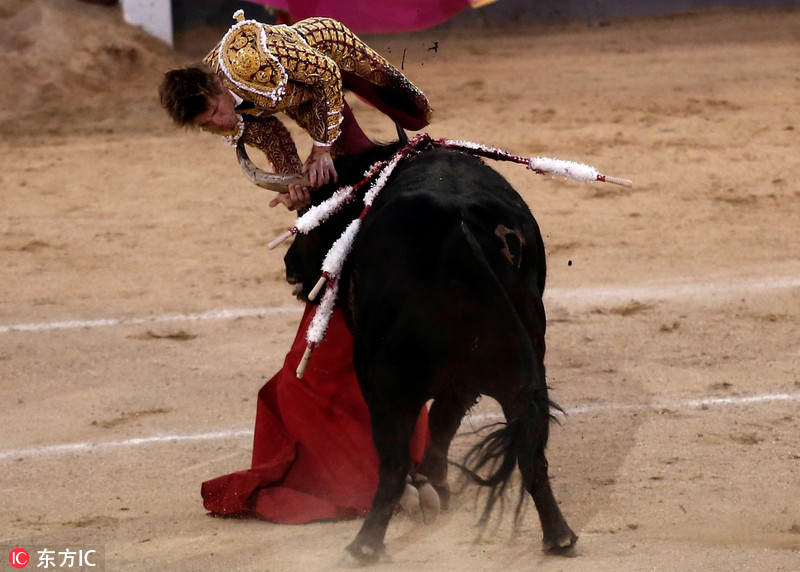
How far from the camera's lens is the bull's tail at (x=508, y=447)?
107 inches

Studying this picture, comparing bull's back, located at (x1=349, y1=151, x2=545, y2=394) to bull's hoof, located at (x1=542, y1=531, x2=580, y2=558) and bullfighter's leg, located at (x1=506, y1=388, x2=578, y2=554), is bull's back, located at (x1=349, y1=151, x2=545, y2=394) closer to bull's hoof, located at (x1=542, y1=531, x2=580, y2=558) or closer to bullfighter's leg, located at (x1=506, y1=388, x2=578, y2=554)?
bullfighter's leg, located at (x1=506, y1=388, x2=578, y2=554)

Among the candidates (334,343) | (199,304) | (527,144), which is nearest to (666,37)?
(527,144)

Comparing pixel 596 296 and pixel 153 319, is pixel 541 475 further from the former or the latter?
pixel 153 319

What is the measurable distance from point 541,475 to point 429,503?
0.38 meters

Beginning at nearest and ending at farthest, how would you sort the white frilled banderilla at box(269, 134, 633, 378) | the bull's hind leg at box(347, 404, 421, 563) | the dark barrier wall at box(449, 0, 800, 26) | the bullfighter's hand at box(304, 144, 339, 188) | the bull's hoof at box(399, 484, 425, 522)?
the bull's hind leg at box(347, 404, 421, 563)
the white frilled banderilla at box(269, 134, 633, 378)
the bull's hoof at box(399, 484, 425, 522)
the bullfighter's hand at box(304, 144, 339, 188)
the dark barrier wall at box(449, 0, 800, 26)

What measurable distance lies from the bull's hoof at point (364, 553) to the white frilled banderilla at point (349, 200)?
44 centimetres

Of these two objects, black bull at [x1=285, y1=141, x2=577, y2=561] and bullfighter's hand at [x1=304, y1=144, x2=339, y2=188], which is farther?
bullfighter's hand at [x1=304, y1=144, x2=339, y2=188]

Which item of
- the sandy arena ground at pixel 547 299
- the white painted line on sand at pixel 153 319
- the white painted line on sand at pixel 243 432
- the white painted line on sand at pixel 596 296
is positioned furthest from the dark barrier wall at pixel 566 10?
the white painted line on sand at pixel 243 432

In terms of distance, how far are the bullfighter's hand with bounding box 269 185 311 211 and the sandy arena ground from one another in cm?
88

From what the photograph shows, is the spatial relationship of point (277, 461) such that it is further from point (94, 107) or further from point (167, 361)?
point (94, 107)

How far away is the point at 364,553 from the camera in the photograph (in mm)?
2871

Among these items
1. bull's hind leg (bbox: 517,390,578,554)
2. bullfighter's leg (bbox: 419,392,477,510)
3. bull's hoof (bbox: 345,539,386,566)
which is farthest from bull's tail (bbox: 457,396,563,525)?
bullfighter's leg (bbox: 419,392,477,510)

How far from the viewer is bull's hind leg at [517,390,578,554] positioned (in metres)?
2.73

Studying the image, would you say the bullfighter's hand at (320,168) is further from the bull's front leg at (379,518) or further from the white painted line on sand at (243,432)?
the white painted line on sand at (243,432)
